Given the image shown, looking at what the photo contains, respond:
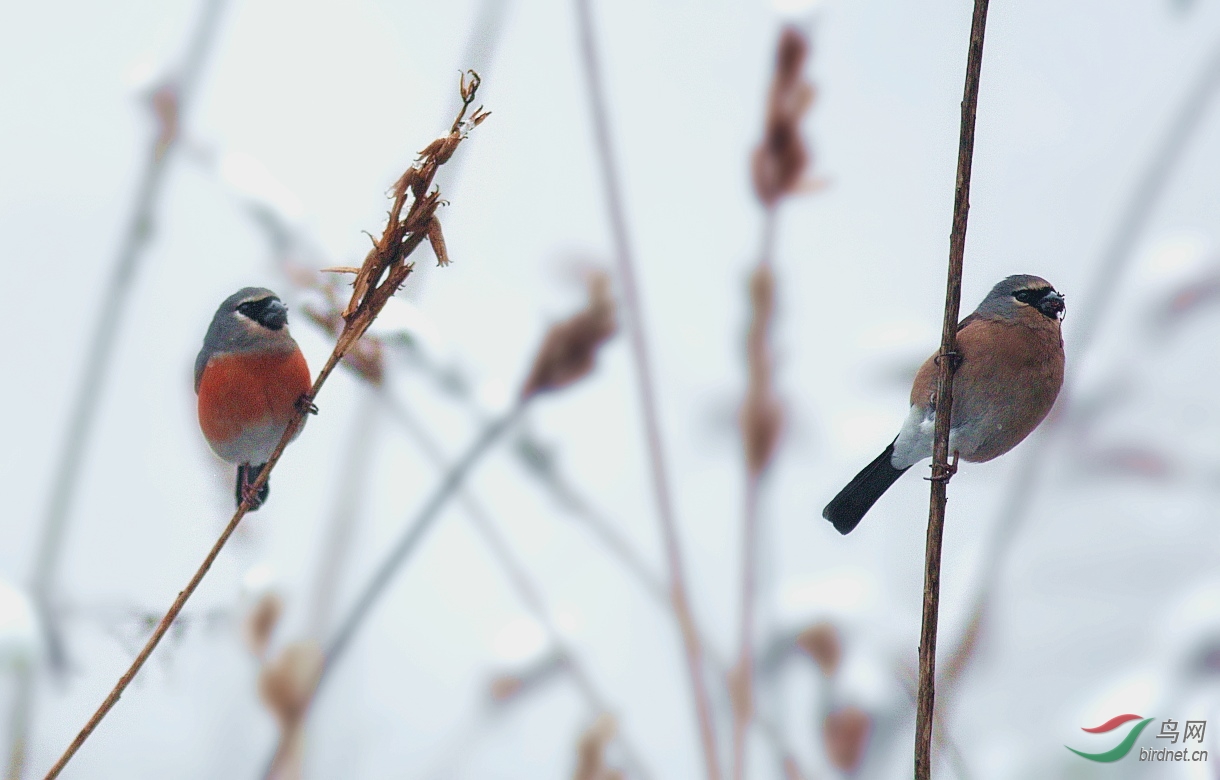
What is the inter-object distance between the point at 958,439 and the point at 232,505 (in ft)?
2.72

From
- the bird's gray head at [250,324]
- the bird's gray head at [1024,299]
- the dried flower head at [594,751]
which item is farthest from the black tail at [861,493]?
the bird's gray head at [250,324]

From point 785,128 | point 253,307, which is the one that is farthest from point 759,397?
point 253,307

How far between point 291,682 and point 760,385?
518 millimetres

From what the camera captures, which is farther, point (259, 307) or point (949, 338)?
point (259, 307)

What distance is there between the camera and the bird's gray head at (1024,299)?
3.75 feet

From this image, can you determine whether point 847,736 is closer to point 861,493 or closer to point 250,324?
point 861,493

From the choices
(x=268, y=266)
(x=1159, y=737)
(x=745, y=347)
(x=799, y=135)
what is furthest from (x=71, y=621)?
(x=1159, y=737)

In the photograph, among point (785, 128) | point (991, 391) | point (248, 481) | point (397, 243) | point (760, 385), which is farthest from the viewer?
point (248, 481)

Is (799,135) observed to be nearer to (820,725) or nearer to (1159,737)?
(820,725)

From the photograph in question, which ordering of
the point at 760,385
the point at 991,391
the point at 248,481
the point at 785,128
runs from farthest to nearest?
the point at 248,481 < the point at 991,391 < the point at 760,385 < the point at 785,128

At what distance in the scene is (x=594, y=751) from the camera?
984mm

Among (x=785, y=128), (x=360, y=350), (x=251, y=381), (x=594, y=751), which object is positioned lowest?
(x=594, y=751)

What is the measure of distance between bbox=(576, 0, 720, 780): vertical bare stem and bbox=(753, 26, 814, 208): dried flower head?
223 millimetres

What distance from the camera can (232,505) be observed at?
1233mm
